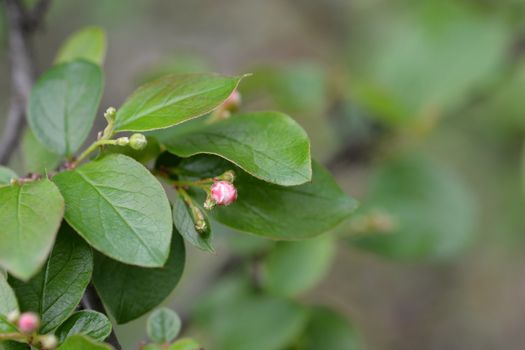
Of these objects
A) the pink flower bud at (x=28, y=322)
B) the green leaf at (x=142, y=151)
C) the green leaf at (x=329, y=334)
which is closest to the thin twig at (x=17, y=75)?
the green leaf at (x=142, y=151)

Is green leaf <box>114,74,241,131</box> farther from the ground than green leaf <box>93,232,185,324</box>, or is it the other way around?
green leaf <box>114,74,241,131</box>

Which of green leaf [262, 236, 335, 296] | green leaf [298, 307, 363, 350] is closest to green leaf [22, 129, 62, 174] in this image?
green leaf [262, 236, 335, 296]

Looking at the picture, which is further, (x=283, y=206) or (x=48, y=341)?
(x=283, y=206)

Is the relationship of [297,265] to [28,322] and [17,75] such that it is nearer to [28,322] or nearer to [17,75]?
[17,75]

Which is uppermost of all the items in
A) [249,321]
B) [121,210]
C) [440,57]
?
[440,57]

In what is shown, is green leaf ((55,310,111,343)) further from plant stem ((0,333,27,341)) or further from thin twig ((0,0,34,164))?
thin twig ((0,0,34,164))

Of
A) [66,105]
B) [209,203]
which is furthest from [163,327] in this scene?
[66,105]

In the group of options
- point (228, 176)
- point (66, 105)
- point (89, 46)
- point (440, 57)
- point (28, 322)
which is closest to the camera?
point (28, 322)
